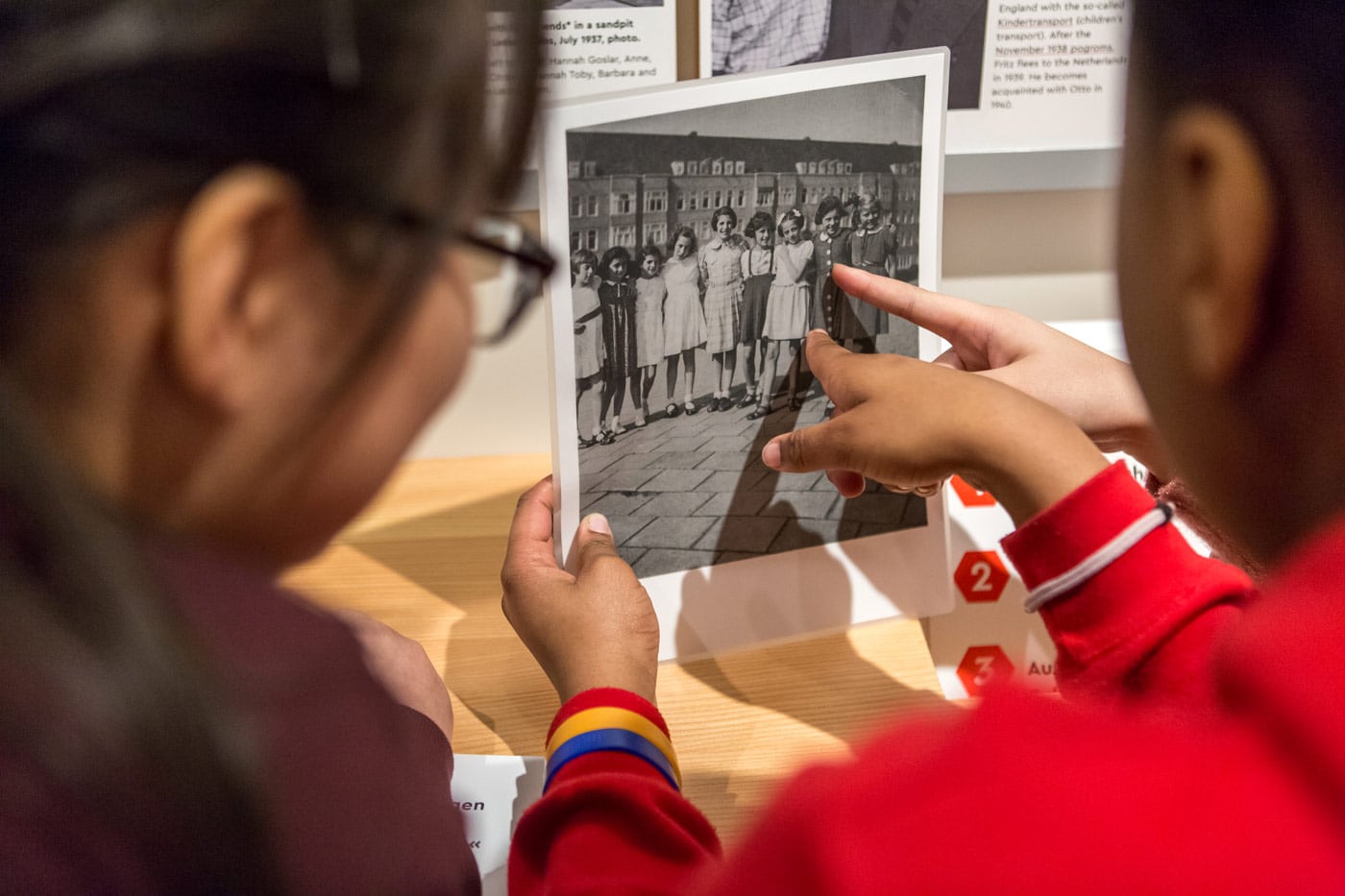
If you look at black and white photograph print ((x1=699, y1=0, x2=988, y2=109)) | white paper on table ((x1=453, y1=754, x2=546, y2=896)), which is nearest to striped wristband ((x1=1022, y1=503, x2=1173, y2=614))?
white paper on table ((x1=453, y1=754, x2=546, y2=896))

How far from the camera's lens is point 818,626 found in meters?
0.71

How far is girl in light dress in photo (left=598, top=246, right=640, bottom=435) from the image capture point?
608 millimetres

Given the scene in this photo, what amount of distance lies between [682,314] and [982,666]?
0.40m

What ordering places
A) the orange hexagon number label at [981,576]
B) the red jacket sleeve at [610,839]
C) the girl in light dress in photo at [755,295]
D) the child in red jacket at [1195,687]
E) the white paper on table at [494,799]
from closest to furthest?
the child in red jacket at [1195,687]
the red jacket sleeve at [610,839]
the white paper on table at [494,799]
the girl in light dress in photo at [755,295]
the orange hexagon number label at [981,576]

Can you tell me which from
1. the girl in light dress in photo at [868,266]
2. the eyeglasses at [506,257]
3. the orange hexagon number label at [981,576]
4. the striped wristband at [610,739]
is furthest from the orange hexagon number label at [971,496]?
the eyeglasses at [506,257]

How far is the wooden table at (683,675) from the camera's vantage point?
0.62 m

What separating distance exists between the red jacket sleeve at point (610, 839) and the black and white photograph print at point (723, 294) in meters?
0.23

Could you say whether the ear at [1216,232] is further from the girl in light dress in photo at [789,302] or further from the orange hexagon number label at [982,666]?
the orange hexagon number label at [982,666]

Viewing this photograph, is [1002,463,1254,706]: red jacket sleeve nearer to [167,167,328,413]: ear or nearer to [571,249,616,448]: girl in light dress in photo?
[571,249,616,448]: girl in light dress in photo

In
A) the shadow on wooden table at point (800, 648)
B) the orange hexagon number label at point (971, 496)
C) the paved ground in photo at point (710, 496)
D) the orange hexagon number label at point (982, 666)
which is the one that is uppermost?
the paved ground in photo at point (710, 496)

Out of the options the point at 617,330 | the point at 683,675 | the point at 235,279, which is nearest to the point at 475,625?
the point at 683,675

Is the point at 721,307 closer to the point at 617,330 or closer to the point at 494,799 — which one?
the point at 617,330

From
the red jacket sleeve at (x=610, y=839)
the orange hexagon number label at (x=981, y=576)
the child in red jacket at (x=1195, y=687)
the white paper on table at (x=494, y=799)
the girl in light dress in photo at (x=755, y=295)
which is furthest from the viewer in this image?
the orange hexagon number label at (x=981, y=576)

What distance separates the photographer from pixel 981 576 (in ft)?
2.47
